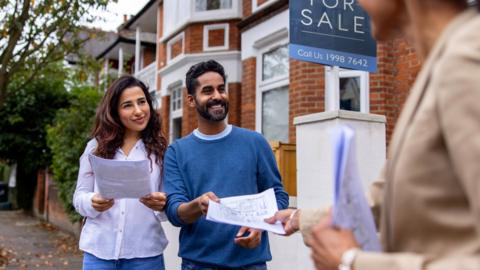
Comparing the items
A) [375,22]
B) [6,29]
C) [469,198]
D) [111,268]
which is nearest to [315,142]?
[111,268]

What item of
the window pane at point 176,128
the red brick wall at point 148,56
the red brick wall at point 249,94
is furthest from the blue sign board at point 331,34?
the red brick wall at point 148,56

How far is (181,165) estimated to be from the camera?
299 cm

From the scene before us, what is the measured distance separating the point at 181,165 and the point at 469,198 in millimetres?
2083

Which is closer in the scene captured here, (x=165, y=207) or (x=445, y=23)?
(x=445, y=23)

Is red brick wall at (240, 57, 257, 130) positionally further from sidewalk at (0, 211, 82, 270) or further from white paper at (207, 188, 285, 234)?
white paper at (207, 188, 285, 234)

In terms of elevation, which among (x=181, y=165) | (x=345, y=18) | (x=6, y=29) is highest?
(x=6, y=29)

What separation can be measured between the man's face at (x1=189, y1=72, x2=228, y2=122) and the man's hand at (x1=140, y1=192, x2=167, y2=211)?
1.62 feet

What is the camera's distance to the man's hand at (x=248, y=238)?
2.69 meters

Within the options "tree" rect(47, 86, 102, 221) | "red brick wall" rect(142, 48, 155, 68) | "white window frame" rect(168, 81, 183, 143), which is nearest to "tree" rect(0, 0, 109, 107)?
"tree" rect(47, 86, 102, 221)

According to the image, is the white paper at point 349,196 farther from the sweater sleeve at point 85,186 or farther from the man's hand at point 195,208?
the sweater sleeve at point 85,186

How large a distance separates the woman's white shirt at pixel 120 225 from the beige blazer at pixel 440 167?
2.08 metres

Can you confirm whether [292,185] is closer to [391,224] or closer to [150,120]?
[150,120]

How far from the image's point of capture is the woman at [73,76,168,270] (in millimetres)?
3080

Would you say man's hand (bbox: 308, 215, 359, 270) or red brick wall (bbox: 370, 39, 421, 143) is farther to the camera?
red brick wall (bbox: 370, 39, 421, 143)
